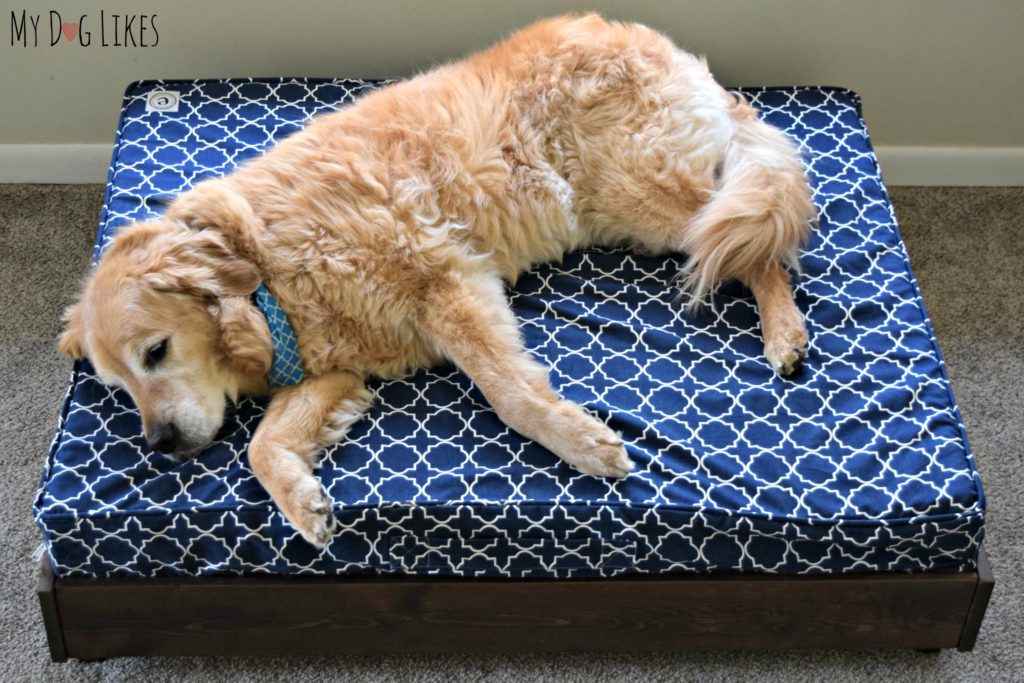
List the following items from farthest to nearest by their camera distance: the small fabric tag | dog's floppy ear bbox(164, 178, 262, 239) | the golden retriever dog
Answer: the small fabric tag
dog's floppy ear bbox(164, 178, 262, 239)
the golden retriever dog

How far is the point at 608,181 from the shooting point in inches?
100

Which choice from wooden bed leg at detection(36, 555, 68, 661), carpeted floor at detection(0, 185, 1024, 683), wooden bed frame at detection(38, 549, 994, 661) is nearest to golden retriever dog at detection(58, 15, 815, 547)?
wooden bed frame at detection(38, 549, 994, 661)

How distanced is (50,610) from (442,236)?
3.68 ft

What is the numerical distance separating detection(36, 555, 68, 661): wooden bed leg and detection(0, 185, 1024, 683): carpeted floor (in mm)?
95

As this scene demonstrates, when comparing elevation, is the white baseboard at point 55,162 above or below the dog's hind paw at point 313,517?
below

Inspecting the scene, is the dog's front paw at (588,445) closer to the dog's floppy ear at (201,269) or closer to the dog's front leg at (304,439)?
the dog's front leg at (304,439)

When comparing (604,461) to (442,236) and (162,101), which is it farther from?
(162,101)

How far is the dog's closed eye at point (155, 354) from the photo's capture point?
82.6 inches

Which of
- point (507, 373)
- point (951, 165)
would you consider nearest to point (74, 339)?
point (507, 373)

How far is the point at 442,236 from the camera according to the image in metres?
2.36

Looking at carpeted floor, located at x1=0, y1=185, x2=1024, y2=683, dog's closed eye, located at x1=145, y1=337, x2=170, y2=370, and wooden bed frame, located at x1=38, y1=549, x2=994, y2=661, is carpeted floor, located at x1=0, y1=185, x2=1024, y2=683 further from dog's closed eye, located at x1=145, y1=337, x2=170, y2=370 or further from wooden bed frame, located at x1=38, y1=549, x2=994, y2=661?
dog's closed eye, located at x1=145, y1=337, x2=170, y2=370

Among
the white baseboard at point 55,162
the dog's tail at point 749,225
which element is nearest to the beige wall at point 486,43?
the white baseboard at point 55,162

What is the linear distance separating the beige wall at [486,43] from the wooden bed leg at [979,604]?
5.25ft

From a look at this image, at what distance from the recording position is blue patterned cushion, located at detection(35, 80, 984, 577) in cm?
205
